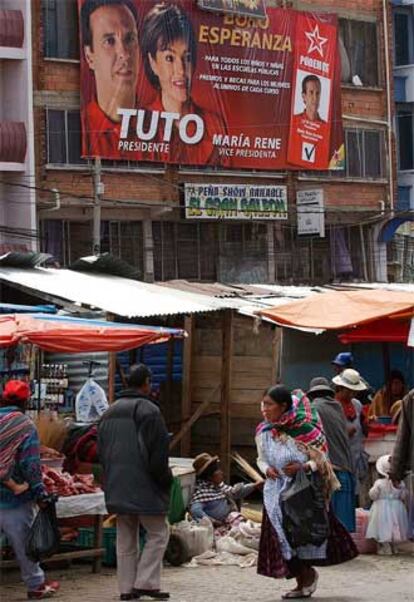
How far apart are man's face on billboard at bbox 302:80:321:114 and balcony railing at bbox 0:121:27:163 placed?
306 inches

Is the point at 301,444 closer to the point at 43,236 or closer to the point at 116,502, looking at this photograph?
the point at 116,502

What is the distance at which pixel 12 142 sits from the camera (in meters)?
30.7

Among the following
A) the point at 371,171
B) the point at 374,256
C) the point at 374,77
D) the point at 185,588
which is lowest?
the point at 185,588

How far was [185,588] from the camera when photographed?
10.8 meters

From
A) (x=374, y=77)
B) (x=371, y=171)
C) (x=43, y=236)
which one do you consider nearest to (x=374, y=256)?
(x=371, y=171)

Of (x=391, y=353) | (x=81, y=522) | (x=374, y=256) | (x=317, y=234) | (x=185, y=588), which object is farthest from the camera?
(x=374, y=256)

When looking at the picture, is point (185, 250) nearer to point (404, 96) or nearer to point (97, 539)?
point (404, 96)

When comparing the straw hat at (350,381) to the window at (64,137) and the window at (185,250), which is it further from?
the window at (185,250)

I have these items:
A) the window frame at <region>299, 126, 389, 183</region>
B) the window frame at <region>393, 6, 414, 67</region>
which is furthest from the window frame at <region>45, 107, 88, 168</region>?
the window frame at <region>393, 6, 414, 67</region>

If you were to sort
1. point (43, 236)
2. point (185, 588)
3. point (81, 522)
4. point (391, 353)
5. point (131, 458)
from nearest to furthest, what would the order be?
1. point (131, 458)
2. point (185, 588)
3. point (81, 522)
4. point (391, 353)
5. point (43, 236)

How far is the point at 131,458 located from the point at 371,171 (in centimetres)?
2841

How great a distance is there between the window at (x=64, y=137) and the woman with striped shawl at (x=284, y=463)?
2217 cm

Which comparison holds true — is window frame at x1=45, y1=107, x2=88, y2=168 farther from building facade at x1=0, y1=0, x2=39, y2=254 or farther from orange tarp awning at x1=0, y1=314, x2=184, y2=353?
orange tarp awning at x1=0, y1=314, x2=184, y2=353

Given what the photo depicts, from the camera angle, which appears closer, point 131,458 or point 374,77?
point 131,458
